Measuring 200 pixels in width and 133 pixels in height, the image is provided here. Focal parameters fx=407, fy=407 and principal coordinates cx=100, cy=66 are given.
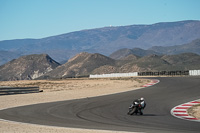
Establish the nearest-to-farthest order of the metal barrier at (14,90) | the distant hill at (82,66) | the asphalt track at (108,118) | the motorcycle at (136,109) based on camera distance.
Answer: the asphalt track at (108,118) < the motorcycle at (136,109) < the metal barrier at (14,90) < the distant hill at (82,66)

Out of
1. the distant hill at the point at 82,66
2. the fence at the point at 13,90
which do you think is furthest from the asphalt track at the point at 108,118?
the distant hill at the point at 82,66

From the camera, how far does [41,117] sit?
724 inches

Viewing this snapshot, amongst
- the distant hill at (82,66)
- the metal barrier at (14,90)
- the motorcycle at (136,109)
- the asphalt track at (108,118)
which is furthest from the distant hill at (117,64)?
the motorcycle at (136,109)

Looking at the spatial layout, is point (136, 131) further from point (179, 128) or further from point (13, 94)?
point (13, 94)

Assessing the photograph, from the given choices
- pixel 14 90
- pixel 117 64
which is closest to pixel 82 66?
pixel 117 64

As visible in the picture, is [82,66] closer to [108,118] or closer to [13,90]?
[13,90]

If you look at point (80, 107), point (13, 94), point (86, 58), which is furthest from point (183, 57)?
point (80, 107)

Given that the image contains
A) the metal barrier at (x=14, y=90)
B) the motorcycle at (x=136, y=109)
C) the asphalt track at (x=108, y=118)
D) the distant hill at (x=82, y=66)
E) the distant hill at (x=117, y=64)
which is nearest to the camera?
the asphalt track at (x=108, y=118)

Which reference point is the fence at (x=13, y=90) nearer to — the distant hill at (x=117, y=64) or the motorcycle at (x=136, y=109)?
the motorcycle at (x=136, y=109)

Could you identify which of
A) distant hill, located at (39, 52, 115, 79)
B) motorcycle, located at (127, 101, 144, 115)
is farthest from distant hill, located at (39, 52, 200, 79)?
motorcycle, located at (127, 101, 144, 115)

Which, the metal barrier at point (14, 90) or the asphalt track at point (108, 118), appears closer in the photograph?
the asphalt track at point (108, 118)

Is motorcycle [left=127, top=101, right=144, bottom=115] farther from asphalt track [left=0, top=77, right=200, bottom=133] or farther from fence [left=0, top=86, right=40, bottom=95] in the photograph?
fence [left=0, top=86, right=40, bottom=95]

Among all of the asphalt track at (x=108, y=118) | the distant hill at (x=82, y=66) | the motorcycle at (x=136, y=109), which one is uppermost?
the distant hill at (x=82, y=66)

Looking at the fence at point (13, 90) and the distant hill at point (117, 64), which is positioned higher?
the distant hill at point (117, 64)
